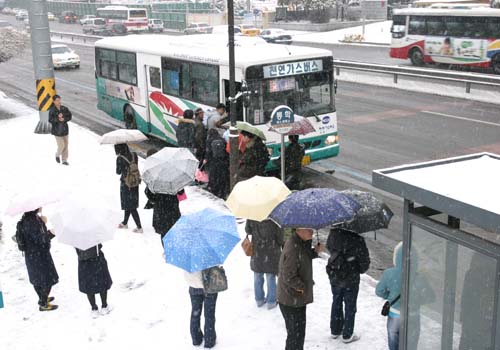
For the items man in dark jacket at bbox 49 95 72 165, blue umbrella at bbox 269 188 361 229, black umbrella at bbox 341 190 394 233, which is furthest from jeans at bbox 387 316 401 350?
man in dark jacket at bbox 49 95 72 165

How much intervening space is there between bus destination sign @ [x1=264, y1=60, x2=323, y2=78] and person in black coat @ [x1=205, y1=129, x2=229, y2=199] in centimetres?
193

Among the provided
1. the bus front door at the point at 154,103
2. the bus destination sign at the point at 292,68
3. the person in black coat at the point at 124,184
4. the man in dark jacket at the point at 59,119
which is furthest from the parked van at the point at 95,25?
the person in black coat at the point at 124,184

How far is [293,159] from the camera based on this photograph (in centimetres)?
1140

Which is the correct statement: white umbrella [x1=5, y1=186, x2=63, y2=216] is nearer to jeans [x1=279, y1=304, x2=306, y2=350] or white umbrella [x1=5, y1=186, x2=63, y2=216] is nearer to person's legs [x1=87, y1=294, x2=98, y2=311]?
person's legs [x1=87, y1=294, x2=98, y2=311]

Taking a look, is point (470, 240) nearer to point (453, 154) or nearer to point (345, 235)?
point (345, 235)

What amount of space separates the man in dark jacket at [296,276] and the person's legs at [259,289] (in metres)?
1.43

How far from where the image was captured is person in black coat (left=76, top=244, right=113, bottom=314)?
24.7 feet

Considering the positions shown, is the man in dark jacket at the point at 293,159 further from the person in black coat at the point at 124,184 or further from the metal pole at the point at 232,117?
the person in black coat at the point at 124,184

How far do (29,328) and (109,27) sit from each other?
61.1m

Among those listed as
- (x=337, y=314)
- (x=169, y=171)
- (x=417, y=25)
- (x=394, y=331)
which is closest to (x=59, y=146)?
(x=169, y=171)

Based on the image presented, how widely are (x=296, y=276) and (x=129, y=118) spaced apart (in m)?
13.3

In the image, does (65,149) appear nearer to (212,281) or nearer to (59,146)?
(59,146)

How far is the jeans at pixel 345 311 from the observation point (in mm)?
6707

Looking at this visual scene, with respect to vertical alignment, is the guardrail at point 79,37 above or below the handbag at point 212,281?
above
